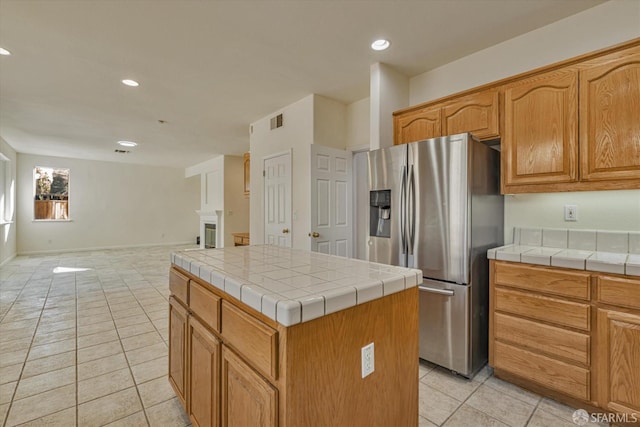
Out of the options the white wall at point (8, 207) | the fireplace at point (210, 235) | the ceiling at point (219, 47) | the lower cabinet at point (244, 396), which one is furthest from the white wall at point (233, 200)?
the lower cabinet at point (244, 396)

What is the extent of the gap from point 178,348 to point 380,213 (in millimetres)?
1800

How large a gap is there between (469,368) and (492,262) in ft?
2.51

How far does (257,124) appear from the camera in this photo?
15.7 feet

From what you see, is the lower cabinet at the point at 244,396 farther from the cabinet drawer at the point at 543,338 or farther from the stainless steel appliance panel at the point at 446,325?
the cabinet drawer at the point at 543,338

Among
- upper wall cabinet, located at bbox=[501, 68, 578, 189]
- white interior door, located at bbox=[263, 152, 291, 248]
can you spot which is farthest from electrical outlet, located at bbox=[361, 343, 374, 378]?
white interior door, located at bbox=[263, 152, 291, 248]

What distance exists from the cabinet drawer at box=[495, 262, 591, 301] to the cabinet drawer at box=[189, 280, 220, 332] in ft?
6.11

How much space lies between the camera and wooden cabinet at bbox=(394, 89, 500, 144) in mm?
2295

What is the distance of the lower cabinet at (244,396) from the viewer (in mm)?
868

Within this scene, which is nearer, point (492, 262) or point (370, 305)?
point (370, 305)

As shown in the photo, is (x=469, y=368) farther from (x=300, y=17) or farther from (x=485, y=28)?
(x=300, y=17)

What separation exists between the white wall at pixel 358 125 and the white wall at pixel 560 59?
1.15m

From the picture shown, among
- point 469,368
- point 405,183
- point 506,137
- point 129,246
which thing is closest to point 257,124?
point 405,183

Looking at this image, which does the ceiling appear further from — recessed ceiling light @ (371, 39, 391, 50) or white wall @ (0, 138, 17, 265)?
white wall @ (0, 138, 17, 265)

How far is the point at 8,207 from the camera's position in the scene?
Result: 6.29 meters
